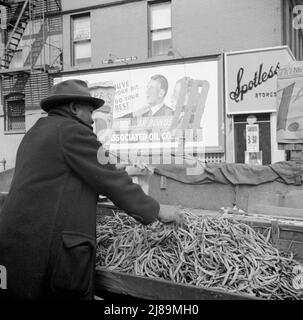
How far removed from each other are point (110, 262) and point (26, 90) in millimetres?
13862

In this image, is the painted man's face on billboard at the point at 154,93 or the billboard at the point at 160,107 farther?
the painted man's face on billboard at the point at 154,93

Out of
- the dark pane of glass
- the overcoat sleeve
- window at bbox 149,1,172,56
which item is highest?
window at bbox 149,1,172,56

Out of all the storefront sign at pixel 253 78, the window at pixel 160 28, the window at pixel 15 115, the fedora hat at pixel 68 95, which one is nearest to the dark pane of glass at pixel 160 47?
the window at pixel 160 28

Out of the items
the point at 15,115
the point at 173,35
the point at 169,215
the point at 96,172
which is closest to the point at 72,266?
the point at 96,172

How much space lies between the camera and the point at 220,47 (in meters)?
12.9

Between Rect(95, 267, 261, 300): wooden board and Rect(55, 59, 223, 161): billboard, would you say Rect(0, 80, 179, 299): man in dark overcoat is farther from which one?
Rect(55, 59, 223, 161): billboard

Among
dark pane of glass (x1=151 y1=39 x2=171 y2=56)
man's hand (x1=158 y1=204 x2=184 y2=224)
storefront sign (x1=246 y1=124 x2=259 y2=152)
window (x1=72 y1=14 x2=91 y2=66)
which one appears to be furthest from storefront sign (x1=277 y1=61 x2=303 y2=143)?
window (x1=72 y1=14 x2=91 y2=66)

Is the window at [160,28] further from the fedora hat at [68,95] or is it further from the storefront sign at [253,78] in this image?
the fedora hat at [68,95]

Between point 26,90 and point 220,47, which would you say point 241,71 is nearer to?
point 220,47

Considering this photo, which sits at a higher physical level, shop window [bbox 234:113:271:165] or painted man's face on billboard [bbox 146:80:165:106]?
painted man's face on billboard [bbox 146:80:165:106]

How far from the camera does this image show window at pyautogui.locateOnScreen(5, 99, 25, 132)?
1638 cm

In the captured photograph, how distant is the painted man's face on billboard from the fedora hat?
10454 mm

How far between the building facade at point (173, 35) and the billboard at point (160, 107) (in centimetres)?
17

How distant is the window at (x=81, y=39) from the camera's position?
15008mm
